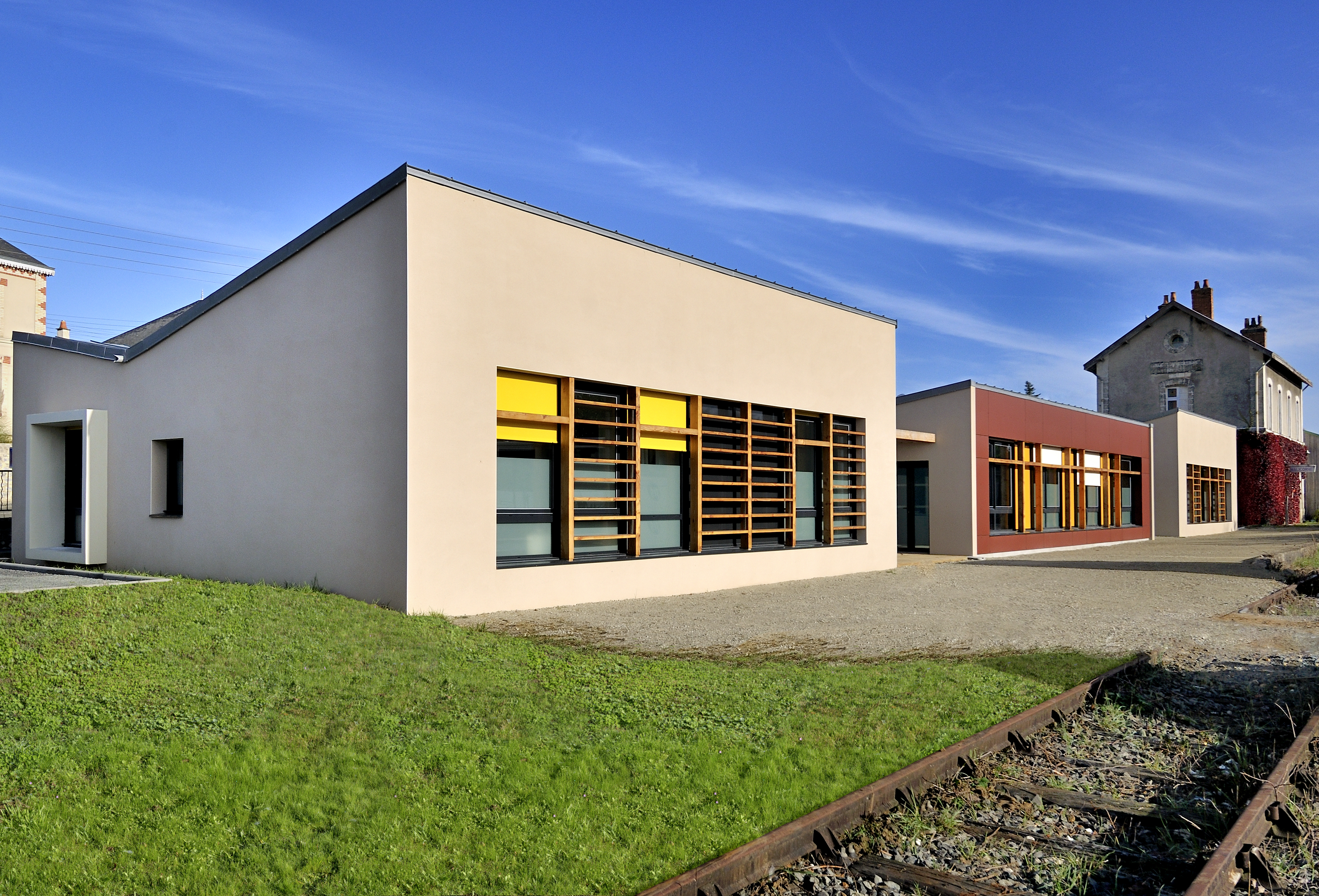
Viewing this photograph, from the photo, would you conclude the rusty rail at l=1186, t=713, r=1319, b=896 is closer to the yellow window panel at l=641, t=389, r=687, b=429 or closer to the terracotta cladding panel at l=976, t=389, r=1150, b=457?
the yellow window panel at l=641, t=389, r=687, b=429

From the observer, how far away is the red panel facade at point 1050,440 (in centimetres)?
2088

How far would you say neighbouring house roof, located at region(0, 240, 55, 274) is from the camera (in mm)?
34531

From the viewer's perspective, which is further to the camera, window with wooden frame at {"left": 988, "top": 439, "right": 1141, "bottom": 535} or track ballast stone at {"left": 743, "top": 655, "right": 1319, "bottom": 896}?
window with wooden frame at {"left": 988, "top": 439, "right": 1141, "bottom": 535}

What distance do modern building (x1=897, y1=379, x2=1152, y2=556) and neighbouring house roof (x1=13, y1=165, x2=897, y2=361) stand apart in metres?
6.57

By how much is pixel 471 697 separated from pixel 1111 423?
1059 inches

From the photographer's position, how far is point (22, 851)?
3443 millimetres

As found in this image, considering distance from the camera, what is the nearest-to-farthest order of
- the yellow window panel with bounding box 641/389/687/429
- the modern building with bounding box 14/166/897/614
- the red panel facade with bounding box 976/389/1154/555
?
the modern building with bounding box 14/166/897/614 < the yellow window panel with bounding box 641/389/687/429 < the red panel facade with bounding box 976/389/1154/555

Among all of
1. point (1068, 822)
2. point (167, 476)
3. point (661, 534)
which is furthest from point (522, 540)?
point (1068, 822)

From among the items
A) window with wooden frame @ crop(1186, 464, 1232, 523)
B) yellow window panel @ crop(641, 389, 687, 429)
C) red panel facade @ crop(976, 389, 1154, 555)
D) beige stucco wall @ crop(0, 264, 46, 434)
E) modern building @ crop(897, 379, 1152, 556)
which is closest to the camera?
yellow window panel @ crop(641, 389, 687, 429)

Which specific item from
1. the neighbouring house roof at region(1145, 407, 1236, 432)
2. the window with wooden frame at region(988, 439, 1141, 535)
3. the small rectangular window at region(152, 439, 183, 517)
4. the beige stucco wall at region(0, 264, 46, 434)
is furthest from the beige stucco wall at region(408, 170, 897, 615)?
the beige stucco wall at region(0, 264, 46, 434)

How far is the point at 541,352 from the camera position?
10828mm

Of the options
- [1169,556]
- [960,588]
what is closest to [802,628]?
[960,588]

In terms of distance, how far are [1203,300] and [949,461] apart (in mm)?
28661

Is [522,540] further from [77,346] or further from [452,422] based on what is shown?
[77,346]
